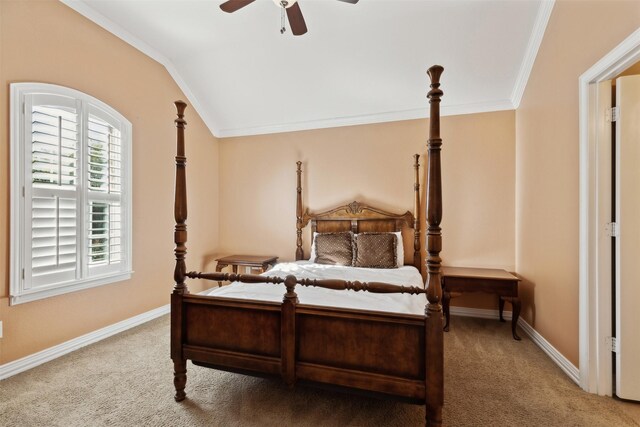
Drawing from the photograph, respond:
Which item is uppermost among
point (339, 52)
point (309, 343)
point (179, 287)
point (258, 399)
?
point (339, 52)

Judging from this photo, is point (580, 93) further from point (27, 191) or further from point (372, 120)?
point (27, 191)

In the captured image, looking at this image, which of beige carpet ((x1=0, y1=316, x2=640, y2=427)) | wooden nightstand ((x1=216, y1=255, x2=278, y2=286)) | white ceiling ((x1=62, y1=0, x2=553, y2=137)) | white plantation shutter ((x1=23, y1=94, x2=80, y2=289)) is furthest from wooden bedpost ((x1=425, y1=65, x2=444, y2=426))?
white plantation shutter ((x1=23, y1=94, x2=80, y2=289))

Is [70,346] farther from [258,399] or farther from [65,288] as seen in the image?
[258,399]

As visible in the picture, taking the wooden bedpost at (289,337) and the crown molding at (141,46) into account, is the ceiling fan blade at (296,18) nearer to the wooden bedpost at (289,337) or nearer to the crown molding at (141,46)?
the wooden bedpost at (289,337)

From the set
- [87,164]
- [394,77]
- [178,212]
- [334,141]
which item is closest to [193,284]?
[87,164]

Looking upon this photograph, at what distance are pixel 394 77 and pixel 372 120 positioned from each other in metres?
0.65

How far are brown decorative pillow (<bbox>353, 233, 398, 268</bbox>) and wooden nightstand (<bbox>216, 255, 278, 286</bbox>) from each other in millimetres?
1279

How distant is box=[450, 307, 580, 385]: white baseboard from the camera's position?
2125mm

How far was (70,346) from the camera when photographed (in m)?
2.54

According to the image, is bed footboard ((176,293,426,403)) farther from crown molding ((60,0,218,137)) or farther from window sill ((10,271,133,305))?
crown molding ((60,0,218,137))

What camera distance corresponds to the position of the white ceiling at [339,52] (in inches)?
104

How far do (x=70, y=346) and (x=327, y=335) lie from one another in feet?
8.06

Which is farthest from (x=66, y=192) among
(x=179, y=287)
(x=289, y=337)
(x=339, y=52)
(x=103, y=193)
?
(x=339, y=52)

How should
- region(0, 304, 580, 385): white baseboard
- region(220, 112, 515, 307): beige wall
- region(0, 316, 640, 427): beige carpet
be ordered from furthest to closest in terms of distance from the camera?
region(220, 112, 515, 307): beige wall → region(0, 304, 580, 385): white baseboard → region(0, 316, 640, 427): beige carpet
